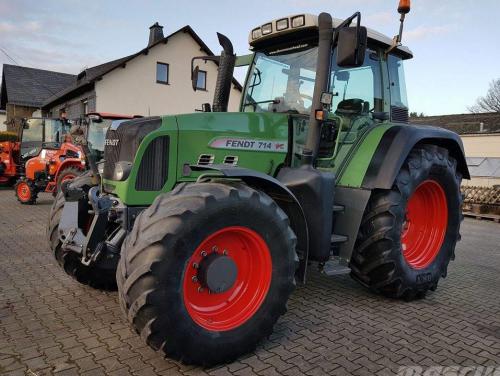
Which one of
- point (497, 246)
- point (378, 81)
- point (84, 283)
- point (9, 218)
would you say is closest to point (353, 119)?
point (378, 81)

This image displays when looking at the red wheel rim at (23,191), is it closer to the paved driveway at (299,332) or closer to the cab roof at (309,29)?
the paved driveway at (299,332)

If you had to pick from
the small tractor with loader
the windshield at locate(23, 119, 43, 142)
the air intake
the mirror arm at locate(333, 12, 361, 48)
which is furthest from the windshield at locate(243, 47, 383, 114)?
the windshield at locate(23, 119, 43, 142)

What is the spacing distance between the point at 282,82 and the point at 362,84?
0.82 metres

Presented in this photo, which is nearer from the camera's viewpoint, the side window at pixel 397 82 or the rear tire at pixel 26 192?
the side window at pixel 397 82

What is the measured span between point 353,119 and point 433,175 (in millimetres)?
1013

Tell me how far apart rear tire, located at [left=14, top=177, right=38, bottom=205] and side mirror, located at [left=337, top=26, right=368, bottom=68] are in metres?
9.58

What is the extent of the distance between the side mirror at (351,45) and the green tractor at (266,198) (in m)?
0.01

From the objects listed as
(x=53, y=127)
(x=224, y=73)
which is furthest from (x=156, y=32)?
(x=224, y=73)

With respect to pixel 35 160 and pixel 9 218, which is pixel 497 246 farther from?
pixel 35 160

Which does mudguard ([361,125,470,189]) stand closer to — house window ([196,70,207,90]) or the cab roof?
the cab roof

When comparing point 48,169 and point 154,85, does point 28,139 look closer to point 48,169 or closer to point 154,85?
point 48,169

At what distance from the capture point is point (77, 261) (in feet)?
12.9

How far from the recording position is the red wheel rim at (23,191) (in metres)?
10.8

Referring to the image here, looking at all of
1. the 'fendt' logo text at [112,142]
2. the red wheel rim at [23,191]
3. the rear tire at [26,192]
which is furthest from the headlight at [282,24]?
the red wheel rim at [23,191]
